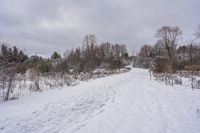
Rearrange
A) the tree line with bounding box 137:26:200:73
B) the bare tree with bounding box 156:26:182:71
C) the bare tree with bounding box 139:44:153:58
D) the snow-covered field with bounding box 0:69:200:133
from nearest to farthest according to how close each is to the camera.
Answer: the snow-covered field with bounding box 0:69:200:133 < the tree line with bounding box 137:26:200:73 < the bare tree with bounding box 156:26:182:71 < the bare tree with bounding box 139:44:153:58

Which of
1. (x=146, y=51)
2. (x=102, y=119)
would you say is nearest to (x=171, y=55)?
(x=102, y=119)

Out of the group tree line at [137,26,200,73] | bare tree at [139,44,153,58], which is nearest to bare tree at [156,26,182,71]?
tree line at [137,26,200,73]

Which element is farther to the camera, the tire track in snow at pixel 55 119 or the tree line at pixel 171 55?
the tree line at pixel 171 55

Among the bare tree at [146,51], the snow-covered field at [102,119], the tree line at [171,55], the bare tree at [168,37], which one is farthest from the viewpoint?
the bare tree at [146,51]

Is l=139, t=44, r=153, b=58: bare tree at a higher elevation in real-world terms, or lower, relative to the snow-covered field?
higher

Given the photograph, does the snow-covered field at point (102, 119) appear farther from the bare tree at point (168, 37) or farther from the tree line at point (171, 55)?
the bare tree at point (168, 37)

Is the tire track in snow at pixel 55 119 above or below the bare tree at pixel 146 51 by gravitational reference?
below

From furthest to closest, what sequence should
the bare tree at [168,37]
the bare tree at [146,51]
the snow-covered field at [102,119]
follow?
the bare tree at [146,51]
the bare tree at [168,37]
the snow-covered field at [102,119]

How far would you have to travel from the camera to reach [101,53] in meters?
71.1

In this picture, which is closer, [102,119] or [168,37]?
[102,119]

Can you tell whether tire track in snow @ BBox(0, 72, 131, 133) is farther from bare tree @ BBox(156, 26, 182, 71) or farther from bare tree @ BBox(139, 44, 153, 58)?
bare tree @ BBox(139, 44, 153, 58)

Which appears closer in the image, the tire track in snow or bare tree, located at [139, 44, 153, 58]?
the tire track in snow

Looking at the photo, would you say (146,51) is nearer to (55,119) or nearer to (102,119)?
(102,119)

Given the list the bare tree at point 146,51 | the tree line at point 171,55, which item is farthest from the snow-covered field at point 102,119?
the bare tree at point 146,51
